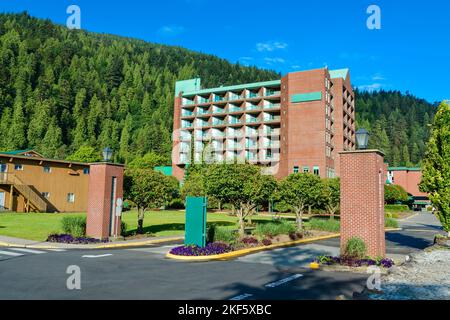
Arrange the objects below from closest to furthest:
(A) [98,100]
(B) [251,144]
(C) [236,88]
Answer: (B) [251,144] → (C) [236,88] → (A) [98,100]

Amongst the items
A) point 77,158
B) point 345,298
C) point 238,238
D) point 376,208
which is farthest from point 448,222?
point 77,158

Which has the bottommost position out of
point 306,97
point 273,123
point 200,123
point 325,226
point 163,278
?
point 163,278

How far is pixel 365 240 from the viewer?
1522cm

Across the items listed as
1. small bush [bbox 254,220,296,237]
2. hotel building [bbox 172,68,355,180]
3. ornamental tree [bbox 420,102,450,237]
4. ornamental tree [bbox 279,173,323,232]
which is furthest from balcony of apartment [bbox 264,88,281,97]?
ornamental tree [bbox 420,102,450,237]

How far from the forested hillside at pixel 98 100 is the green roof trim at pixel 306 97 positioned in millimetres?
55590

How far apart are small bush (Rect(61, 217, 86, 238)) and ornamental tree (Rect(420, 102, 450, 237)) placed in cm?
2107

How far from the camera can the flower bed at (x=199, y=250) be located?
698 inches

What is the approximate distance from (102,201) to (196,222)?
7.57 m

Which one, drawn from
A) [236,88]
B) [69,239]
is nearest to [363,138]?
[69,239]

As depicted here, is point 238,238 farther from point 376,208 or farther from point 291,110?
point 291,110

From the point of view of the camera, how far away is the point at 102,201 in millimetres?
23234

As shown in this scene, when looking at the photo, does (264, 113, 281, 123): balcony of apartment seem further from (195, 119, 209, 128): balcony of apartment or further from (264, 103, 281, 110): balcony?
(195, 119, 209, 128): balcony of apartment

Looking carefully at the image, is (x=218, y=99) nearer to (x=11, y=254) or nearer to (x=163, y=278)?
(x=11, y=254)

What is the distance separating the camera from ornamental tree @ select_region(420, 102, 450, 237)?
2147cm
